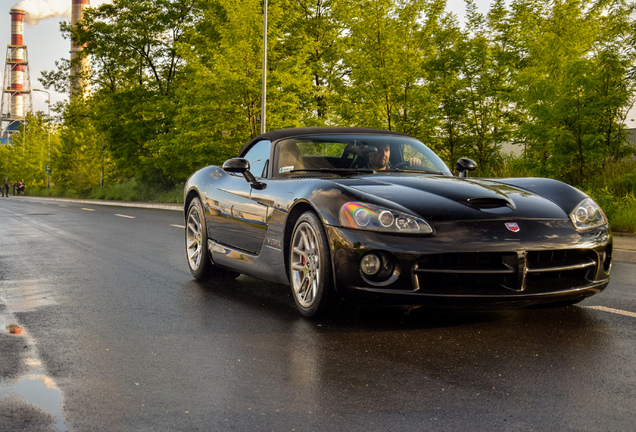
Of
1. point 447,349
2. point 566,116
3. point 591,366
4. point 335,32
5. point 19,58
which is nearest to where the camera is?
point 591,366

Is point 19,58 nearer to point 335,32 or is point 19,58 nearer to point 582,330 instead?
point 335,32

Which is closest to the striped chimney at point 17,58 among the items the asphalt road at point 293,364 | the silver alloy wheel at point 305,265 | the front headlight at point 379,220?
the asphalt road at point 293,364

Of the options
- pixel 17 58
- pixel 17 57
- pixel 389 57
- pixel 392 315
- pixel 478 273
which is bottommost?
pixel 392 315

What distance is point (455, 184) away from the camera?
548 cm

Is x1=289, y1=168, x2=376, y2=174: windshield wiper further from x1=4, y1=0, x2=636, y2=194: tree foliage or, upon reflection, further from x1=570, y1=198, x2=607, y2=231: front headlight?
x1=4, y1=0, x2=636, y2=194: tree foliage

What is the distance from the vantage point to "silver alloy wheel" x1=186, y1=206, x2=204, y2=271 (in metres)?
7.25

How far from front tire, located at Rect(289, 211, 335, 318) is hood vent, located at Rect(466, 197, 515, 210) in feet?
3.34

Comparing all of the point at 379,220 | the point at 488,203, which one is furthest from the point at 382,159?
the point at 379,220

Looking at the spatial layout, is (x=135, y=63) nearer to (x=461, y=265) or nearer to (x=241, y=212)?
(x=241, y=212)

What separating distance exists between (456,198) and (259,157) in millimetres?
2182

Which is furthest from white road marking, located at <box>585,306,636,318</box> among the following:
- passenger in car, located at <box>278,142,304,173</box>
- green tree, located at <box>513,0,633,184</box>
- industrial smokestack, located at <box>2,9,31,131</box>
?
industrial smokestack, located at <box>2,9,31,131</box>

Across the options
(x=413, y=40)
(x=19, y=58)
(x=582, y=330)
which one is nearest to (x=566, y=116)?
(x=413, y=40)

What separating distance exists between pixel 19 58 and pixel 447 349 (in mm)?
163953

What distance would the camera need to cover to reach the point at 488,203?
198 inches
